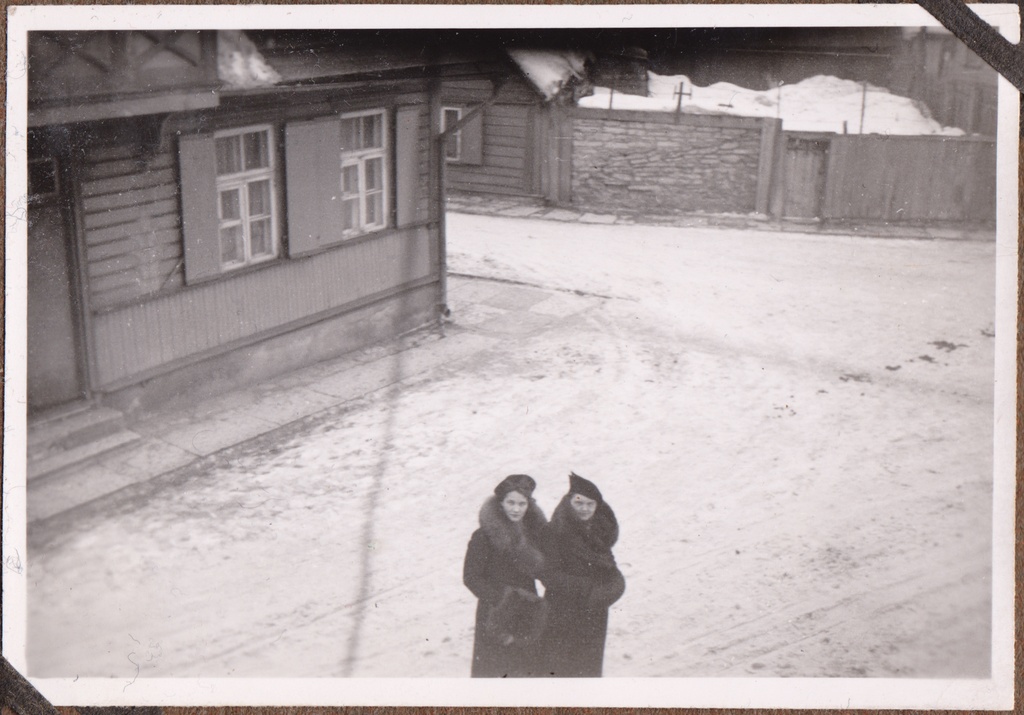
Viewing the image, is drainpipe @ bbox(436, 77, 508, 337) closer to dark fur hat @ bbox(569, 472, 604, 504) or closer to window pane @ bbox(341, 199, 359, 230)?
window pane @ bbox(341, 199, 359, 230)

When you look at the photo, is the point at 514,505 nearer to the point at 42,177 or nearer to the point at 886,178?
the point at 886,178

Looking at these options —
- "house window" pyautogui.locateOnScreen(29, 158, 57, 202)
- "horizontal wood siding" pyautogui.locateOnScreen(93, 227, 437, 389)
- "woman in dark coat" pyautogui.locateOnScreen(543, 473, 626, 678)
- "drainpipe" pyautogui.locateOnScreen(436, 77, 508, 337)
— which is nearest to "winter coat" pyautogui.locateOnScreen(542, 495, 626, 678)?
"woman in dark coat" pyautogui.locateOnScreen(543, 473, 626, 678)

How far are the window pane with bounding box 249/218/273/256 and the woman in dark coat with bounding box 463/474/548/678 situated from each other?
56 cm

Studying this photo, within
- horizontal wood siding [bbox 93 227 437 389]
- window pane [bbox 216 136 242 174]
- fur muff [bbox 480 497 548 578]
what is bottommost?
fur muff [bbox 480 497 548 578]

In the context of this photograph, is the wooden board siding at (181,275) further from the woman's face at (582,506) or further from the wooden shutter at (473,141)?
the woman's face at (582,506)

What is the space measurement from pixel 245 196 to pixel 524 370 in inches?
21.3

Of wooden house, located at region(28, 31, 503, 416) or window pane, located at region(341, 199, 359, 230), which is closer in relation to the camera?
wooden house, located at region(28, 31, 503, 416)

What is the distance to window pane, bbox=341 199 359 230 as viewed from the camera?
1.60 metres

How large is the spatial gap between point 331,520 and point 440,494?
0.19 m

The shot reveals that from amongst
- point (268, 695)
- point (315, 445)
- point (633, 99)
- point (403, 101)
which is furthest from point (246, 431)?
point (633, 99)

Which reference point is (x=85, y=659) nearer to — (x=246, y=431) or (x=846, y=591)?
(x=246, y=431)

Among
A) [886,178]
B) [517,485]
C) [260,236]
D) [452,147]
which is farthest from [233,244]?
[886,178]

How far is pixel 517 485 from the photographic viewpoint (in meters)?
1.60

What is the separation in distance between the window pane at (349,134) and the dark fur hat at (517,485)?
24.0 inches
